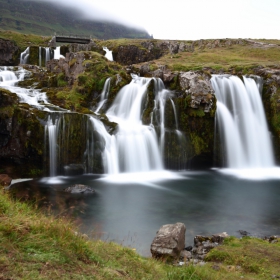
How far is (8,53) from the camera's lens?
144ft

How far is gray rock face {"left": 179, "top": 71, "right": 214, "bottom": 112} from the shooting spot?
19.7 m

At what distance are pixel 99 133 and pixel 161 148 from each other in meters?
4.10

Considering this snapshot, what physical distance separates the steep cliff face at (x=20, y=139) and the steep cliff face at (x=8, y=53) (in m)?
30.2

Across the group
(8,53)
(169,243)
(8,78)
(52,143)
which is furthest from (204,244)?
(8,53)

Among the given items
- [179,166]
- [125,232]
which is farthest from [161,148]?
[125,232]

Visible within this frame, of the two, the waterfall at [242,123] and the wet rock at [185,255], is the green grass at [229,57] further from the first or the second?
the wet rock at [185,255]

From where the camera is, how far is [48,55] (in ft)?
136

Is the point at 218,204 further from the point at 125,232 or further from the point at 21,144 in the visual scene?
the point at 21,144

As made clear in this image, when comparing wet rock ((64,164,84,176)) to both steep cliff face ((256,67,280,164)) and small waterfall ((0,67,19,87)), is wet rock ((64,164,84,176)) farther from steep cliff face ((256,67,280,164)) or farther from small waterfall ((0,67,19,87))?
steep cliff face ((256,67,280,164))

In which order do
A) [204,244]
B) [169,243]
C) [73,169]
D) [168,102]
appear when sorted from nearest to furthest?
[169,243] < [204,244] < [73,169] < [168,102]

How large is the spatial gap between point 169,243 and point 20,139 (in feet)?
39.4

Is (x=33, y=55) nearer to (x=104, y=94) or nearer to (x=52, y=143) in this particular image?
(x=104, y=94)

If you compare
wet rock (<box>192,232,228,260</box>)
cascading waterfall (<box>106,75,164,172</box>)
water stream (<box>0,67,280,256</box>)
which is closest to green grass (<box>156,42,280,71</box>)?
water stream (<box>0,67,280,256</box>)

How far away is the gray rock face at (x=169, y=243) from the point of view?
23.2ft
